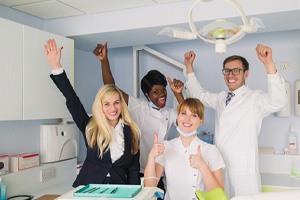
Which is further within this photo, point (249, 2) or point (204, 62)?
point (204, 62)

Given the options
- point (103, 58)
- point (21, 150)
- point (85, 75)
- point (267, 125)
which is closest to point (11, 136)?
point (21, 150)

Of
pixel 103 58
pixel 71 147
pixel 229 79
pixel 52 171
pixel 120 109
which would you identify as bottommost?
pixel 52 171

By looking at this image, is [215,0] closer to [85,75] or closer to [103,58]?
[103,58]

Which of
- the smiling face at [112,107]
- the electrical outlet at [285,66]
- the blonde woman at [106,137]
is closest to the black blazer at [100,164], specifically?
the blonde woman at [106,137]

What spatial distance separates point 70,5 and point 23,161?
1.19m

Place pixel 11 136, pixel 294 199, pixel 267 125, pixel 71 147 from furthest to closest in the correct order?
1. pixel 267 125
2. pixel 71 147
3. pixel 11 136
4. pixel 294 199

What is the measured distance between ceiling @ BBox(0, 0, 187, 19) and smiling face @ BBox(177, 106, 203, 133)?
3.14 feet

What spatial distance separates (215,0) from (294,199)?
66.2 inches

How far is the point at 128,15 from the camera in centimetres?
256

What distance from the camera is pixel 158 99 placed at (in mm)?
2584

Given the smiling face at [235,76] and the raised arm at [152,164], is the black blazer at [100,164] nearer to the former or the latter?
the raised arm at [152,164]

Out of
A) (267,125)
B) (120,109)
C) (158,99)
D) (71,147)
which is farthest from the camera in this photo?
(267,125)

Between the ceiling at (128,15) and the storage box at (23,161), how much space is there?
1.04 meters

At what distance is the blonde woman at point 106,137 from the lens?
192 cm
